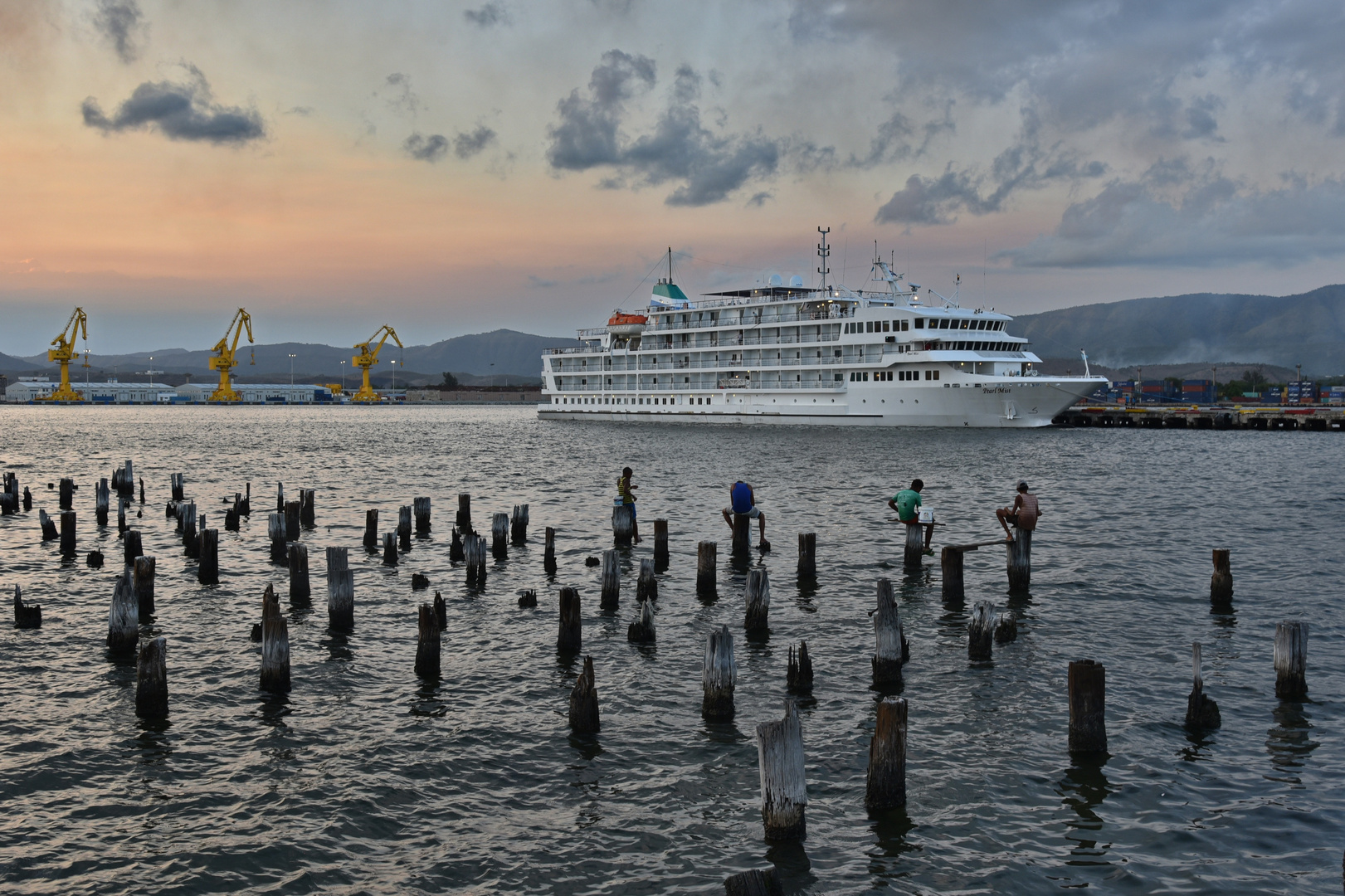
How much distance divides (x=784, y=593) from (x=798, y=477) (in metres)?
24.6

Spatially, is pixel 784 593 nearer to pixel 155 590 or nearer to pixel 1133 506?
pixel 155 590

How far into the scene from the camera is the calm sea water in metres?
8.58

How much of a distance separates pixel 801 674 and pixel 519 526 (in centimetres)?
1352

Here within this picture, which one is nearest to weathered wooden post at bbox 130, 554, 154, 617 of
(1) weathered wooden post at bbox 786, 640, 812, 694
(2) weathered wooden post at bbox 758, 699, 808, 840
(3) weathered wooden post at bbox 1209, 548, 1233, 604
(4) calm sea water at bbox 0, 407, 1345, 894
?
(4) calm sea water at bbox 0, 407, 1345, 894

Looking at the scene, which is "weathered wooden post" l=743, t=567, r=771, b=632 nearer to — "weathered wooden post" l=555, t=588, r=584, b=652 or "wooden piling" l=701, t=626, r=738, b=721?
"weathered wooden post" l=555, t=588, r=584, b=652

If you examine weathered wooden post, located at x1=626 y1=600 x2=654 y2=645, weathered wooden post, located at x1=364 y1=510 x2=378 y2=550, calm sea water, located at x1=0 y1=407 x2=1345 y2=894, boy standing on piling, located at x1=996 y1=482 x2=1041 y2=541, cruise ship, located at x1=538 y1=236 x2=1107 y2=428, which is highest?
cruise ship, located at x1=538 y1=236 x2=1107 y2=428

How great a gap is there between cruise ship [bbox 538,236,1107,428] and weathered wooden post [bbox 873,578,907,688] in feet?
208

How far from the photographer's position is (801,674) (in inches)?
509

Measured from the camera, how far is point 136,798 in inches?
385

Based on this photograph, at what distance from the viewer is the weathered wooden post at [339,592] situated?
52.5ft

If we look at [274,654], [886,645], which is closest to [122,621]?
[274,654]

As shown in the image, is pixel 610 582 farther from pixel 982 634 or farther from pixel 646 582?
pixel 982 634

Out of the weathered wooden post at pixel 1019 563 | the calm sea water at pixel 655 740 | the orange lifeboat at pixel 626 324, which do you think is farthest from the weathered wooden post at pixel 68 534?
the orange lifeboat at pixel 626 324

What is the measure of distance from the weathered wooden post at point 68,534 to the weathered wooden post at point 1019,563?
21408 mm
